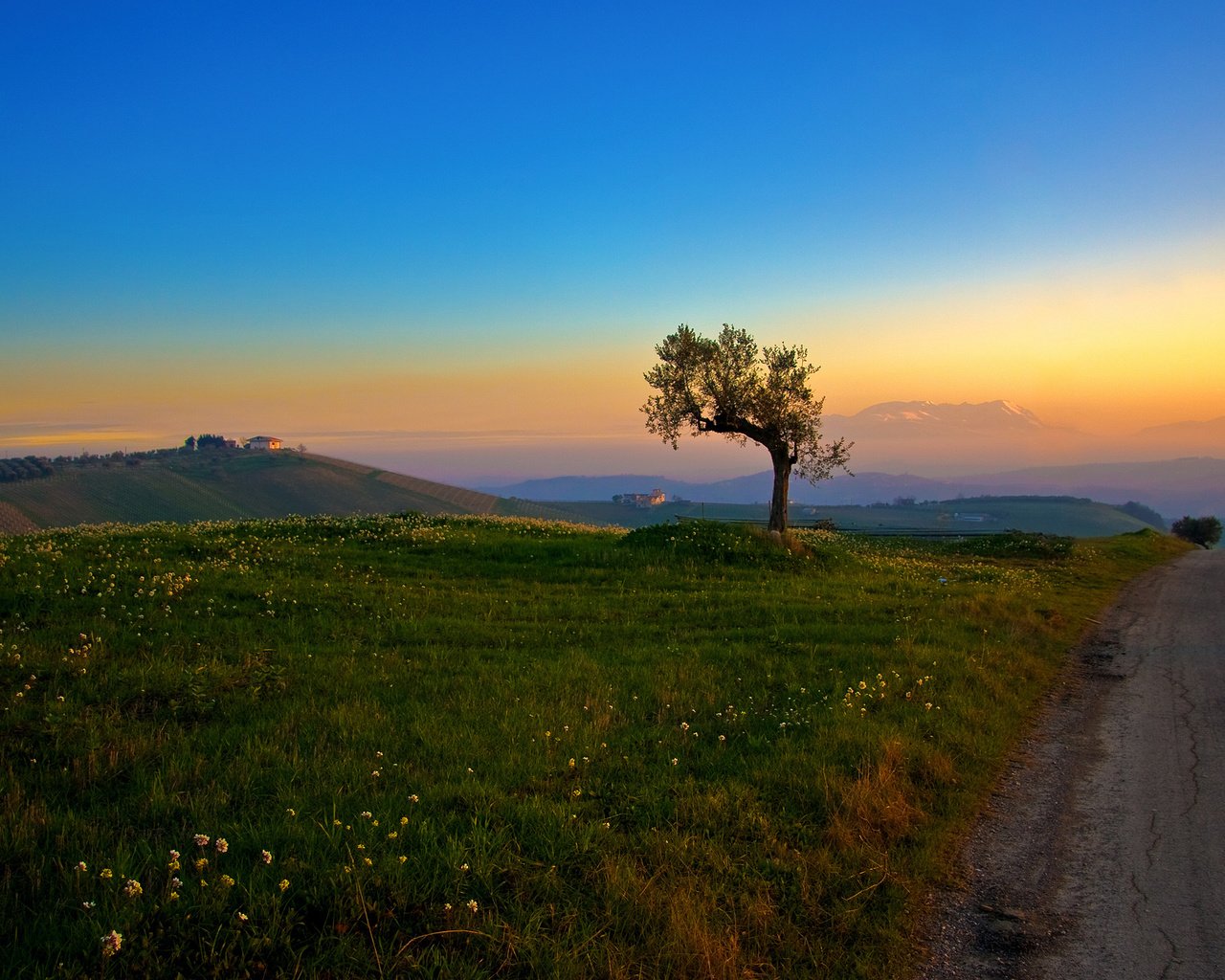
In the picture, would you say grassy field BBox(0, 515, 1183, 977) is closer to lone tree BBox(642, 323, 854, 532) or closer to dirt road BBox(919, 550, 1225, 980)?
dirt road BBox(919, 550, 1225, 980)

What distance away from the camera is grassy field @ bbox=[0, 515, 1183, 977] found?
5.15 meters

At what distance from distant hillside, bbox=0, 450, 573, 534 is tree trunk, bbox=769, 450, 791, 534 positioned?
231 ft

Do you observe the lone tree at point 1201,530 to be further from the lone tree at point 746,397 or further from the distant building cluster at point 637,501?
the distant building cluster at point 637,501

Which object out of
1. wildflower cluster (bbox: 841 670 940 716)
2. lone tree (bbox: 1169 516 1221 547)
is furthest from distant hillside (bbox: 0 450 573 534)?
wildflower cluster (bbox: 841 670 940 716)

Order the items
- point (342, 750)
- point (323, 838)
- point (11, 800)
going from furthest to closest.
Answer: point (342, 750), point (11, 800), point (323, 838)

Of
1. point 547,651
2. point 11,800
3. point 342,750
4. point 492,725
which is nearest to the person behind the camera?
point 11,800

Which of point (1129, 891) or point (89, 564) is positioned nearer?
point (1129, 891)

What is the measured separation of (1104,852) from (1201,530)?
73.2 meters

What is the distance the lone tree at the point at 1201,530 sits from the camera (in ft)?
212

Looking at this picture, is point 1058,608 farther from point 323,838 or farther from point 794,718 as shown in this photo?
point 323,838

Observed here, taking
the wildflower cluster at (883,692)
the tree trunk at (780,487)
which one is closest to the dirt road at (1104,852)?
the wildflower cluster at (883,692)

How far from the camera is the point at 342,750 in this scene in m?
8.19

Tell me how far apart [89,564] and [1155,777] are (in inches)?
788

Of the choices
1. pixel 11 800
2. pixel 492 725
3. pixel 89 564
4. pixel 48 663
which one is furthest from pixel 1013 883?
pixel 89 564
